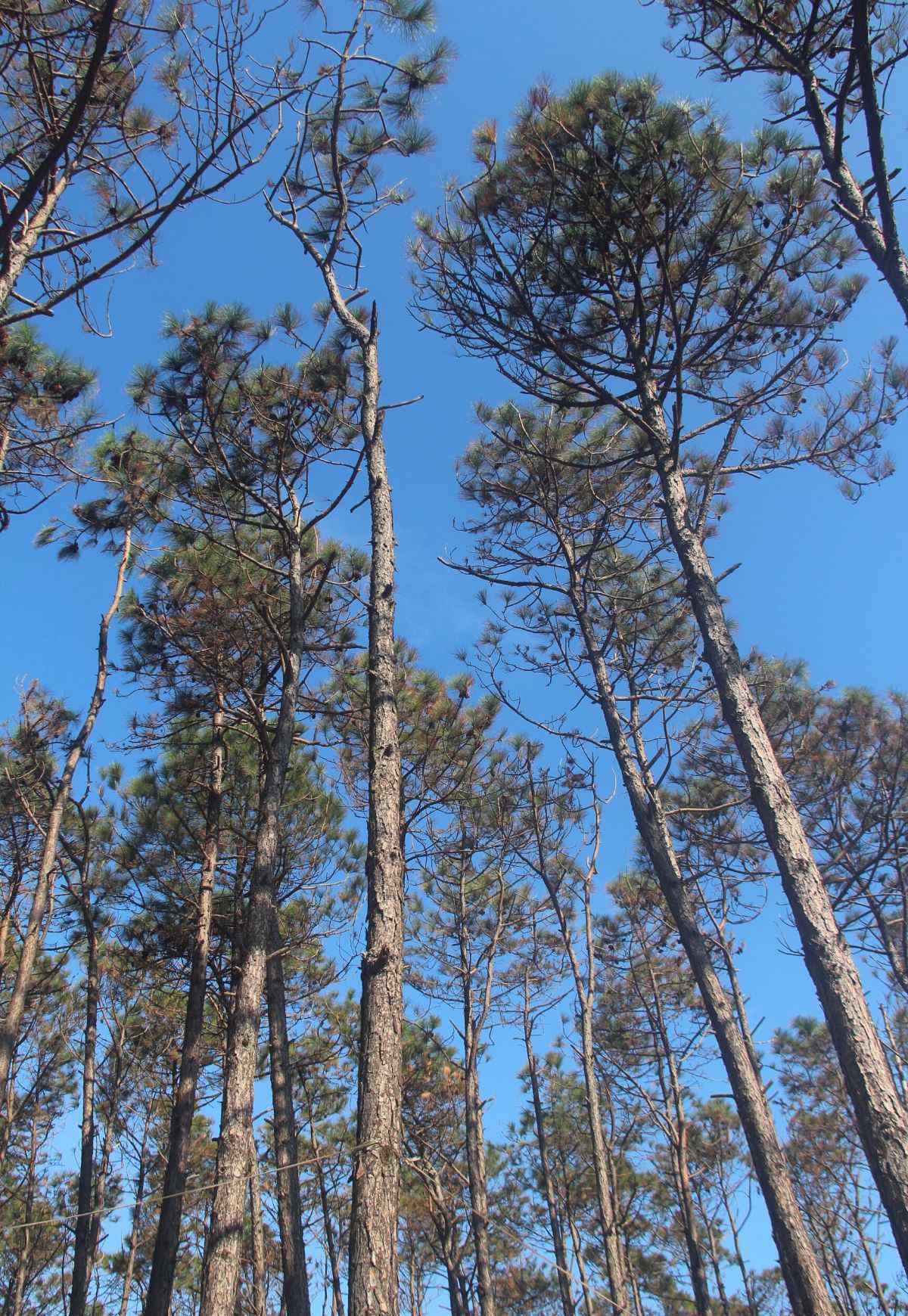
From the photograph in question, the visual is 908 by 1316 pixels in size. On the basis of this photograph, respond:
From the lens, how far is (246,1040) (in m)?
5.23

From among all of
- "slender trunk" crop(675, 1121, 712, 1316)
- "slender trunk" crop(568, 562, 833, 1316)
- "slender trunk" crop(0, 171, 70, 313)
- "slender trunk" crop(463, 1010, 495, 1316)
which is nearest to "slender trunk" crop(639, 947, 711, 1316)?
"slender trunk" crop(675, 1121, 712, 1316)

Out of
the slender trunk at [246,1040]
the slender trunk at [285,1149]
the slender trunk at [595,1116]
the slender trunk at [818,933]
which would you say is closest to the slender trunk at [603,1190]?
the slender trunk at [595,1116]

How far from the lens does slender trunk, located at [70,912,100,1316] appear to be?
6379mm

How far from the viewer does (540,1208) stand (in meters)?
15.4

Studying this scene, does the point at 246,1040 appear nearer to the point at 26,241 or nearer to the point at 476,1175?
the point at 476,1175

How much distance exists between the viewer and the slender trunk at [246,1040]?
4520mm

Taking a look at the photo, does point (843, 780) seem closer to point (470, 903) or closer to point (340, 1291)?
point (470, 903)

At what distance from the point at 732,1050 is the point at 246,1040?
3.27m

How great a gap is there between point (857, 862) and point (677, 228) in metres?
9.14

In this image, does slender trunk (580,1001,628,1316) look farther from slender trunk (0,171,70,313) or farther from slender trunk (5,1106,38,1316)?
slender trunk (0,171,70,313)

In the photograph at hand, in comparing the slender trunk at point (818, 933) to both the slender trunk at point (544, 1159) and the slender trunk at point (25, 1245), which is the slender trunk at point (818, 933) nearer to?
the slender trunk at point (544, 1159)

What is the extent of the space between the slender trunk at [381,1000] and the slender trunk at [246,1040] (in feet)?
3.54

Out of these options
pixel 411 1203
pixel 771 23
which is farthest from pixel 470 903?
pixel 771 23

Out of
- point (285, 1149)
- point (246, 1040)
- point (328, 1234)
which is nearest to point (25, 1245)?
point (328, 1234)
